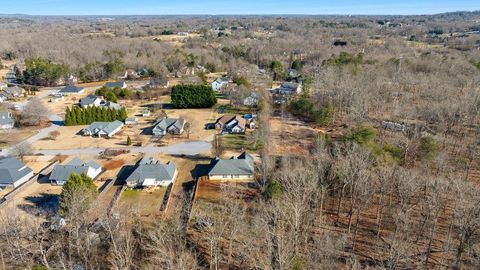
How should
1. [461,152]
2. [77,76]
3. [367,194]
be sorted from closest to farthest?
[367,194]
[461,152]
[77,76]

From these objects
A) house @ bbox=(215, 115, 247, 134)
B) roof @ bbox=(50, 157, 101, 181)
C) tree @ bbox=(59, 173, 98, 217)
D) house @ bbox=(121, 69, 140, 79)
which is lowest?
house @ bbox=(121, 69, 140, 79)

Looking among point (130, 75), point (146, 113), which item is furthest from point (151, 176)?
point (130, 75)

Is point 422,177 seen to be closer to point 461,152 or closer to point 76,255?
point 461,152

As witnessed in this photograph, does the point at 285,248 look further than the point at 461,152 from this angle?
No

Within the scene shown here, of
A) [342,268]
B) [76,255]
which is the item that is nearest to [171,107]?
[76,255]

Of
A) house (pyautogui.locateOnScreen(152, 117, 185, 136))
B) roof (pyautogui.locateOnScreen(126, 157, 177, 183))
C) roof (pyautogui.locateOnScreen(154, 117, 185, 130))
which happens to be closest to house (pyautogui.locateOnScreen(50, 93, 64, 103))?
roof (pyautogui.locateOnScreen(154, 117, 185, 130))

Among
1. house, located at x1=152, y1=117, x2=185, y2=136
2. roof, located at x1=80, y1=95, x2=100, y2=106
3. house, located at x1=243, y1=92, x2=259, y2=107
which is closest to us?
house, located at x1=152, y1=117, x2=185, y2=136

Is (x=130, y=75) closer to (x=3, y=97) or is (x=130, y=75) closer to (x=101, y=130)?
(x=3, y=97)

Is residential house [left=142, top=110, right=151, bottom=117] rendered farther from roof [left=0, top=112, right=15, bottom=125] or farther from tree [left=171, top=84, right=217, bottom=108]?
roof [left=0, top=112, right=15, bottom=125]
